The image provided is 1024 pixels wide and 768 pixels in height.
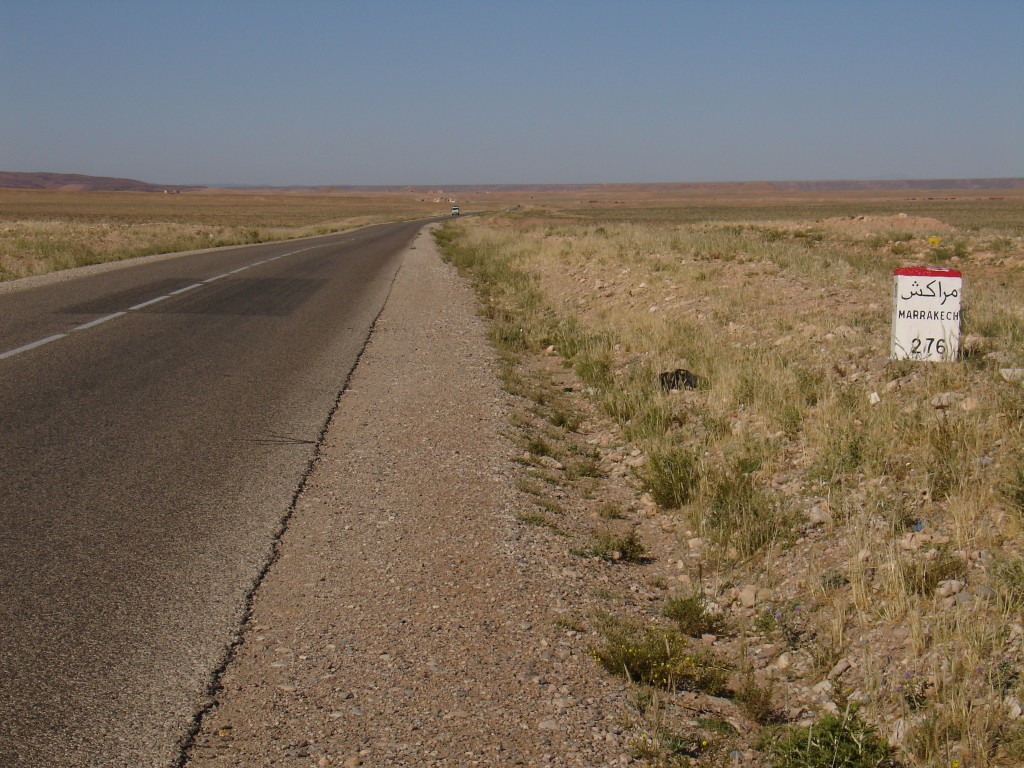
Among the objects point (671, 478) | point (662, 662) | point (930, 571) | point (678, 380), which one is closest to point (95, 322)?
point (678, 380)

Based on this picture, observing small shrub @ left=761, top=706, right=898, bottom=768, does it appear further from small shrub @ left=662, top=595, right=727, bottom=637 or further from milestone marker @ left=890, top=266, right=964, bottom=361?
milestone marker @ left=890, top=266, right=964, bottom=361

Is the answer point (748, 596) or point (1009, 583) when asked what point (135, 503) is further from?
point (1009, 583)

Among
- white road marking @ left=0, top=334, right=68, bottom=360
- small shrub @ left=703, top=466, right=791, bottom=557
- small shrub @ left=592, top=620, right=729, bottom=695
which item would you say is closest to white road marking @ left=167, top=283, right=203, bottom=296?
white road marking @ left=0, top=334, right=68, bottom=360

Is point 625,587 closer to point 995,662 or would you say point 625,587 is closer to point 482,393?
point 995,662

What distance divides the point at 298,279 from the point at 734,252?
943 centimetres

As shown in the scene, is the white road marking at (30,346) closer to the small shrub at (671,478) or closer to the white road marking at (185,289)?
the white road marking at (185,289)

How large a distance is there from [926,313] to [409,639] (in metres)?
5.18

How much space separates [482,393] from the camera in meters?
8.52

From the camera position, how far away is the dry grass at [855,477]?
11.0 ft

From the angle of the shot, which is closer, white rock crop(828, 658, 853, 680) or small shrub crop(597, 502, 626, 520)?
white rock crop(828, 658, 853, 680)

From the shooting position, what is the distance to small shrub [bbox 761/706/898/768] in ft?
9.70

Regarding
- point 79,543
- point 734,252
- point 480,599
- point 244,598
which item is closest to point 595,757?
point 480,599

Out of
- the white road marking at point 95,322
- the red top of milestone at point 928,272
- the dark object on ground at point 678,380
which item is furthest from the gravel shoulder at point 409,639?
the white road marking at point 95,322

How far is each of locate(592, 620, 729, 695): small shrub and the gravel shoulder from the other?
9 cm
